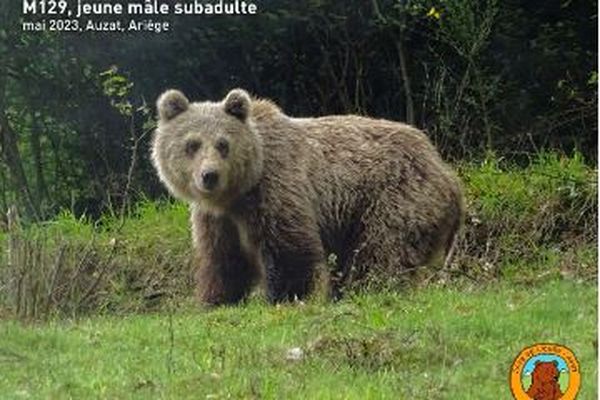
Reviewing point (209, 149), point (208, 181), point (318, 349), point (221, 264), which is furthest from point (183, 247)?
point (318, 349)

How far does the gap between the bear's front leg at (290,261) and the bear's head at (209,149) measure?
0.35m

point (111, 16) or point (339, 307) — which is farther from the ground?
point (111, 16)

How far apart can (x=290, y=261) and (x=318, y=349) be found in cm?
248

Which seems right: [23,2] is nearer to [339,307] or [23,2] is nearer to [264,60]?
[264,60]

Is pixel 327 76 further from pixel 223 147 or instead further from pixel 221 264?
pixel 221 264

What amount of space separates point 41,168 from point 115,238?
240 centimetres

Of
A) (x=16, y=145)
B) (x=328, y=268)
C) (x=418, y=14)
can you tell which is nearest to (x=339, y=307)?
(x=328, y=268)

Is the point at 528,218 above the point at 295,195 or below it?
below

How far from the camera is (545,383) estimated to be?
6.61 meters

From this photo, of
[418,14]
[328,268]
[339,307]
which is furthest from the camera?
[418,14]

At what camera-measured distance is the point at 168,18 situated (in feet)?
35.4

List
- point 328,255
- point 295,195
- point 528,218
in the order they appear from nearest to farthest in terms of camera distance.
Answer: point 295,195, point 328,255, point 528,218

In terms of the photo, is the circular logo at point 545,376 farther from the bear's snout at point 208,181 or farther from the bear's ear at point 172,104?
the bear's ear at point 172,104

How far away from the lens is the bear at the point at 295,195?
10.0 meters
